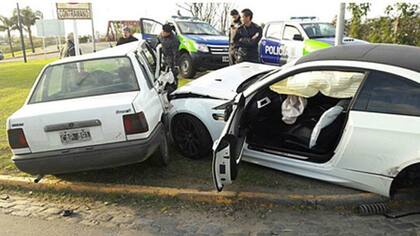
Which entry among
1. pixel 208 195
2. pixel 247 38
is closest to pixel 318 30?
pixel 247 38

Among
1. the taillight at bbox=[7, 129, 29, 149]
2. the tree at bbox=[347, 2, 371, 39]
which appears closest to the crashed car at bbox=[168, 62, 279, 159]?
the taillight at bbox=[7, 129, 29, 149]

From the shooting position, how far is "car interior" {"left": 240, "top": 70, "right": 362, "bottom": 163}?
3844 mm

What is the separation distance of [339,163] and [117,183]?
2555 mm

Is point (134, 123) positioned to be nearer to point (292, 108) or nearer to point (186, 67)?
point (292, 108)

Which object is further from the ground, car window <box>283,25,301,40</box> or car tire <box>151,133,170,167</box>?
car window <box>283,25,301,40</box>

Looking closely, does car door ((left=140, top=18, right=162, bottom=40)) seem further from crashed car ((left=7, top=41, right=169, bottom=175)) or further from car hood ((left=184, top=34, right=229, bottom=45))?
crashed car ((left=7, top=41, right=169, bottom=175))

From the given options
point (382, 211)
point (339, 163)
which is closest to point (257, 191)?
point (339, 163)

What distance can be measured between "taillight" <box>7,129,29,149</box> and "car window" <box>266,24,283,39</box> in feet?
27.0

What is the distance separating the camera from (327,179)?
3883 mm

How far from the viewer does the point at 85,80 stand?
472cm

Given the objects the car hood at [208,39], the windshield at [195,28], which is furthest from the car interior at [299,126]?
the windshield at [195,28]

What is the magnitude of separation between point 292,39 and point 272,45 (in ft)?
2.20

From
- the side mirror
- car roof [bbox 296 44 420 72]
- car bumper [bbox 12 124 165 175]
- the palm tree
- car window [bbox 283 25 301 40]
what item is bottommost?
the palm tree

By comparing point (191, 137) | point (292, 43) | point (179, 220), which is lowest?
point (179, 220)
